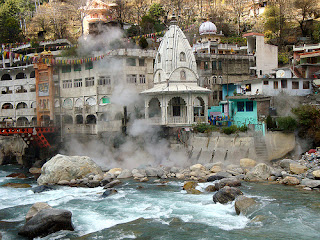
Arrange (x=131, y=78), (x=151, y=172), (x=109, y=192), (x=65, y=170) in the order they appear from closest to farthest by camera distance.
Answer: (x=109, y=192)
(x=65, y=170)
(x=151, y=172)
(x=131, y=78)

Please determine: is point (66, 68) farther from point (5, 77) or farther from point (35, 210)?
point (35, 210)

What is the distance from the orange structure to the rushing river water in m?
22.2

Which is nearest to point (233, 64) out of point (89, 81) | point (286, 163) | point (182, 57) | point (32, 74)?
point (182, 57)

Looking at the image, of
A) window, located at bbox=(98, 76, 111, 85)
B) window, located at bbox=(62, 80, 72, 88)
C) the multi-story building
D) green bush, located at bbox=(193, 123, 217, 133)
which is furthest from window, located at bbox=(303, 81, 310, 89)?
window, located at bbox=(62, 80, 72, 88)

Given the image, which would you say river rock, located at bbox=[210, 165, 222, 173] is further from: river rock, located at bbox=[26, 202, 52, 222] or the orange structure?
the orange structure

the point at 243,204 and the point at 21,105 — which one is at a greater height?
the point at 21,105

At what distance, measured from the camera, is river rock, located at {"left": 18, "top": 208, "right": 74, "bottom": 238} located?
19.8 metres

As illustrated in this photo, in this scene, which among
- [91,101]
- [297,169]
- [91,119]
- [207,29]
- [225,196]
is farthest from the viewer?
[207,29]

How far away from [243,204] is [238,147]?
13.8 metres

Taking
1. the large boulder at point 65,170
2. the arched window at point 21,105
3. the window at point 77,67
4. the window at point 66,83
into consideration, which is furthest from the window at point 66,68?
the large boulder at point 65,170

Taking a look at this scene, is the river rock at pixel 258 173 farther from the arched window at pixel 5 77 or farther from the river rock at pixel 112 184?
the arched window at pixel 5 77

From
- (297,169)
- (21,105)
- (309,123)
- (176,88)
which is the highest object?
(176,88)

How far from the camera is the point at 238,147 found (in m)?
35.7

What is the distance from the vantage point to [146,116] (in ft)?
141
